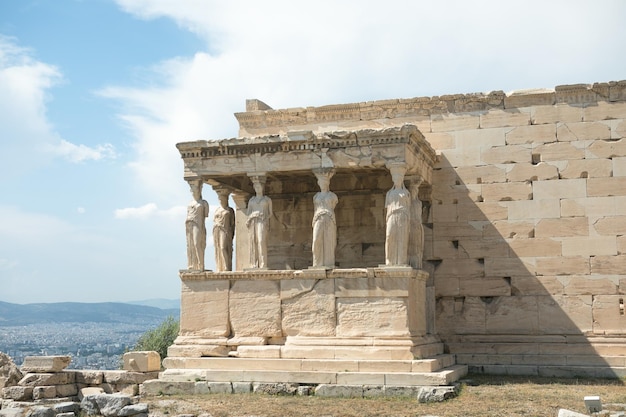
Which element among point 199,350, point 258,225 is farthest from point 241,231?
point 199,350

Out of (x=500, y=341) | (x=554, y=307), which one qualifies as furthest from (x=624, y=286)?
(x=500, y=341)

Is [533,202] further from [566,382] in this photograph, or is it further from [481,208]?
[566,382]

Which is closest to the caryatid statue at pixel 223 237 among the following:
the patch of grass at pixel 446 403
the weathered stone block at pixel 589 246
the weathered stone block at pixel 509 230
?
the patch of grass at pixel 446 403

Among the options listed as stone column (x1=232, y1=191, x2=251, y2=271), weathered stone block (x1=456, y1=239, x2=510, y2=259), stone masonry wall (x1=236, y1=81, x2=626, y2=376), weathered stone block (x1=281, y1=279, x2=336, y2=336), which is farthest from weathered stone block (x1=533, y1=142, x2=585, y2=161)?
stone column (x1=232, y1=191, x2=251, y2=271)

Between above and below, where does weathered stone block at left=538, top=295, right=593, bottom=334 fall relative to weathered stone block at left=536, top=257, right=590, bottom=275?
below

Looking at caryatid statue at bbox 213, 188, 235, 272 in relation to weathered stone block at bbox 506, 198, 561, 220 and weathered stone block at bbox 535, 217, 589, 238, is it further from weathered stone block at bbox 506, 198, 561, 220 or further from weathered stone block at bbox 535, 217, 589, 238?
weathered stone block at bbox 535, 217, 589, 238

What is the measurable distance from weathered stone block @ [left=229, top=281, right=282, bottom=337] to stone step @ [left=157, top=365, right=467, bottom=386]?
879mm

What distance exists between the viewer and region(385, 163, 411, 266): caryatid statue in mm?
15328

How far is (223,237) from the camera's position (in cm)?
1702

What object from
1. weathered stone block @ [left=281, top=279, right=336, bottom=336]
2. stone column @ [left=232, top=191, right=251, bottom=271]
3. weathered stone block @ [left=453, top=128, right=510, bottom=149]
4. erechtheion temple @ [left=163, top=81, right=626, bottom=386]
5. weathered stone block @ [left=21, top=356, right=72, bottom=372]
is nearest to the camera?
erechtheion temple @ [left=163, top=81, right=626, bottom=386]

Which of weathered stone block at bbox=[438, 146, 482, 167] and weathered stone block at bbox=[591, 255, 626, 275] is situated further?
weathered stone block at bbox=[438, 146, 482, 167]

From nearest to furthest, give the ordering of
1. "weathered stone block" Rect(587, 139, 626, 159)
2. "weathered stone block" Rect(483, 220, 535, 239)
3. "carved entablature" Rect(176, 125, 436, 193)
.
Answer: "carved entablature" Rect(176, 125, 436, 193) < "weathered stone block" Rect(587, 139, 626, 159) < "weathered stone block" Rect(483, 220, 535, 239)

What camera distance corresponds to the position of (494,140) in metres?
17.8

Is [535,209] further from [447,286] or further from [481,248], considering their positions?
[447,286]
